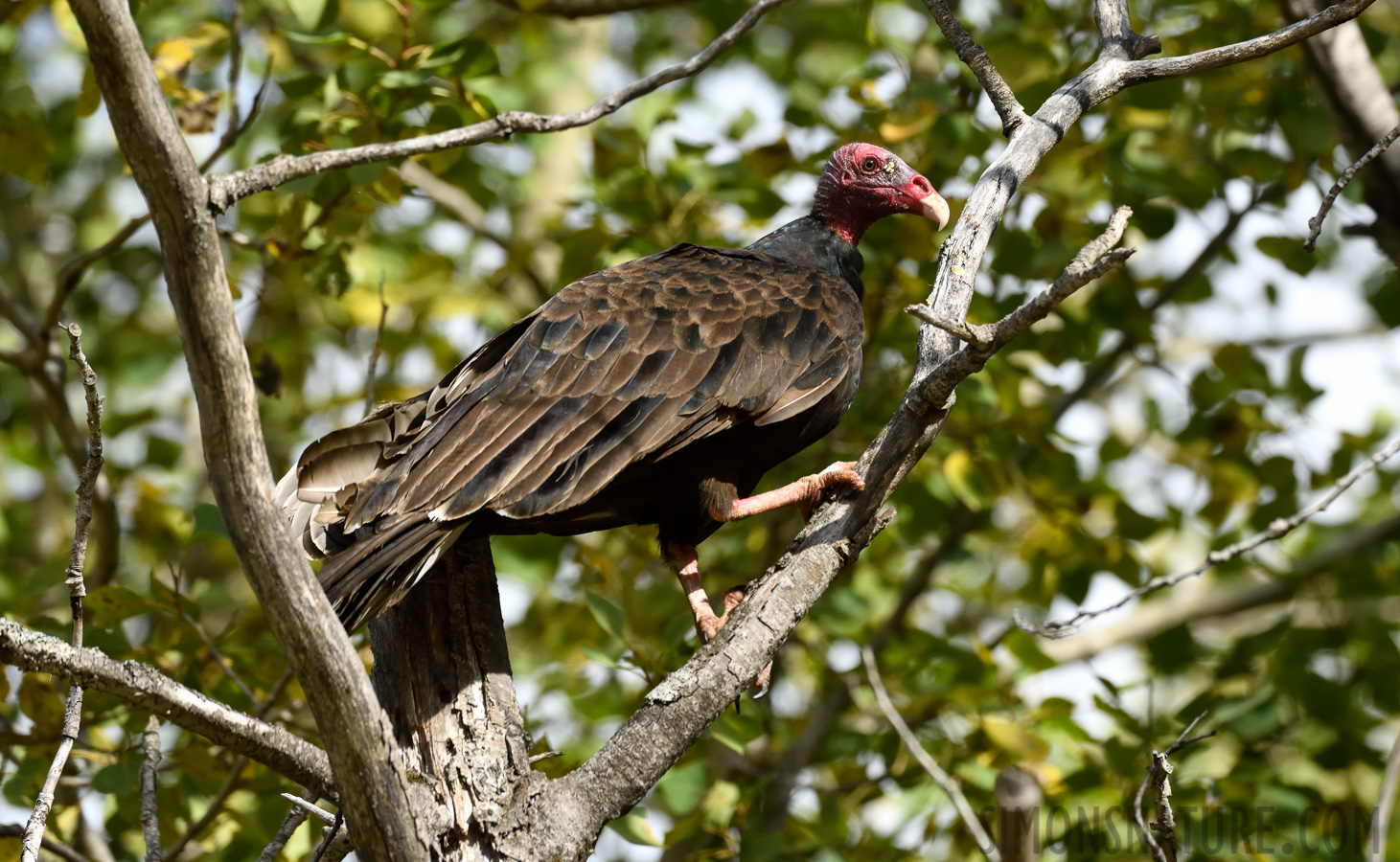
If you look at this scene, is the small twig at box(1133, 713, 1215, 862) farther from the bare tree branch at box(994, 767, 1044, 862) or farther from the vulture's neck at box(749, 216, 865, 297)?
the vulture's neck at box(749, 216, 865, 297)

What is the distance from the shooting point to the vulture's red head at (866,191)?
4656 mm

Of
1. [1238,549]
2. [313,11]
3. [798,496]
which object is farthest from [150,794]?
[313,11]

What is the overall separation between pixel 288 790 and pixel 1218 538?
3.94 m

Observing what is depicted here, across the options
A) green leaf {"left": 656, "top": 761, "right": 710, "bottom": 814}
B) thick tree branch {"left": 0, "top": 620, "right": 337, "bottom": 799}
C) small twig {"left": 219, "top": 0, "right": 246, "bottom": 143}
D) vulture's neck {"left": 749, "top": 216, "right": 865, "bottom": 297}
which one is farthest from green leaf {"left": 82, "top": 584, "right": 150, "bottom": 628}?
vulture's neck {"left": 749, "top": 216, "right": 865, "bottom": 297}

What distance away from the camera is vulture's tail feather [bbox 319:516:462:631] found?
270 centimetres

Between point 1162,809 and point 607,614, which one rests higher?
point 607,614

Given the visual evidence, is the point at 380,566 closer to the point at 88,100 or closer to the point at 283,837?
the point at 283,837

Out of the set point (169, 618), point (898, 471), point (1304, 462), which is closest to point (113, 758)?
point (169, 618)

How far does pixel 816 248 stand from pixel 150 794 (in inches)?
112

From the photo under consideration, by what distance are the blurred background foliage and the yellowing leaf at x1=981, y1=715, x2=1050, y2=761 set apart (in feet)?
0.08

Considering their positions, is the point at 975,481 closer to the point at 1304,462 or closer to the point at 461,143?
the point at 1304,462

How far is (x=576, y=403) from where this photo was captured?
3.36 metres

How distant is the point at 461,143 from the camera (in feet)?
9.61

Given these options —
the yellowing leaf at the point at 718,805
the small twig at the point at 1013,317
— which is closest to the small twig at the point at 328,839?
the small twig at the point at 1013,317
